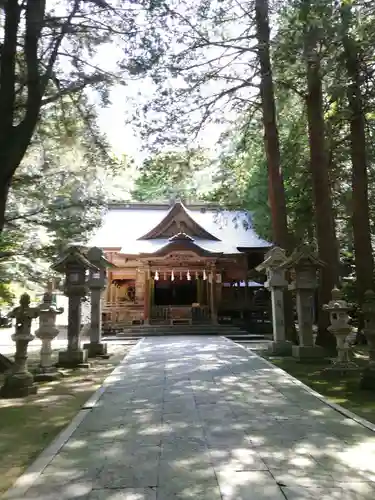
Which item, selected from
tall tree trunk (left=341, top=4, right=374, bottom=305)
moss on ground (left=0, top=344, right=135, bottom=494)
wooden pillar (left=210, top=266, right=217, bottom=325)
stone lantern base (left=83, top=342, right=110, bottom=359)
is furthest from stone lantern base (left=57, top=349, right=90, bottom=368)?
wooden pillar (left=210, top=266, right=217, bottom=325)

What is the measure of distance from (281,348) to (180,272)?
1062 centimetres

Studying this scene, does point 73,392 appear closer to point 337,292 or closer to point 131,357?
point 131,357

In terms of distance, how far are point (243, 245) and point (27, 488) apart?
2016 cm

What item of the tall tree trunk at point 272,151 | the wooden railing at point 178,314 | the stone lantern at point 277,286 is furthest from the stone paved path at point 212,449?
the wooden railing at point 178,314

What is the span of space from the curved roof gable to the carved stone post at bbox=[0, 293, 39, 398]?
649 inches

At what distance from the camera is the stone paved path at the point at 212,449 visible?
321 cm

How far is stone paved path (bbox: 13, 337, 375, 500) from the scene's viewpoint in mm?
3209

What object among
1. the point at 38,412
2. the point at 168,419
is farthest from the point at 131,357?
the point at 168,419

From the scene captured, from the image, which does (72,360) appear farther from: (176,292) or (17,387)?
(176,292)

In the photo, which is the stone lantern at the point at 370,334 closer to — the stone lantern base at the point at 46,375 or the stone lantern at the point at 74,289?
the stone lantern base at the point at 46,375

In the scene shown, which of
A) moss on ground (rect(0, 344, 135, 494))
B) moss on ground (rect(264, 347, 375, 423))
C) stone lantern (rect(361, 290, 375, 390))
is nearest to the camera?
moss on ground (rect(0, 344, 135, 494))

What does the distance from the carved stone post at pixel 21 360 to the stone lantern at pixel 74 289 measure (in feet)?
9.47

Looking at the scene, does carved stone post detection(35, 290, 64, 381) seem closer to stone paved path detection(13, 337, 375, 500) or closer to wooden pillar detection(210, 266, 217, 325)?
stone paved path detection(13, 337, 375, 500)

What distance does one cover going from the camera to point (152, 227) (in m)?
24.6
